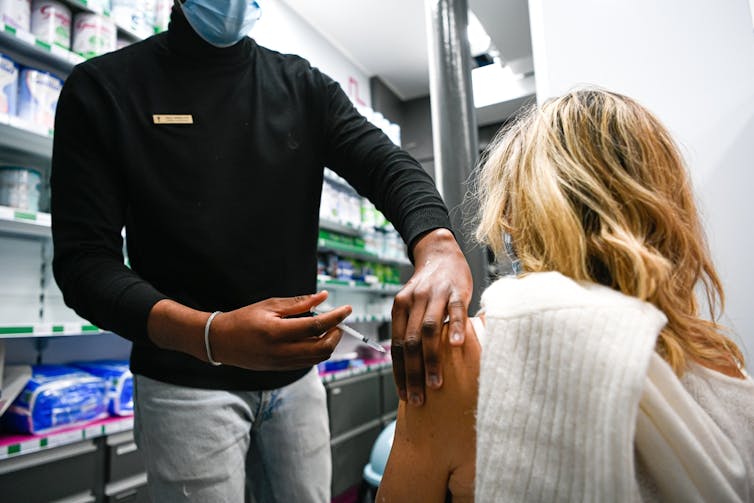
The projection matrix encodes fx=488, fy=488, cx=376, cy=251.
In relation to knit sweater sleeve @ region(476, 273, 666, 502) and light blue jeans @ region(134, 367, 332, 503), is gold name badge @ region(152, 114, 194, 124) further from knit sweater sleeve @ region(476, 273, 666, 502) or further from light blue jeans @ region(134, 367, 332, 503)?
knit sweater sleeve @ region(476, 273, 666, 502)

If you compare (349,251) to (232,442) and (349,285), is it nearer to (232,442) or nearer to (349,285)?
(349,285)

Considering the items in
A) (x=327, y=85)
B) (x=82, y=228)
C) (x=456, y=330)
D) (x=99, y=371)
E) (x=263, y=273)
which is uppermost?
(x=327, y=85)

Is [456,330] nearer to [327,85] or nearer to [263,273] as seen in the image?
[263,273]

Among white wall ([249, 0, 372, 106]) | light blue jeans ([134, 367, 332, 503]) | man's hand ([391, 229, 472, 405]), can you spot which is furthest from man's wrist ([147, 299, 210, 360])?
white wall ([249, 0, 372, 106])

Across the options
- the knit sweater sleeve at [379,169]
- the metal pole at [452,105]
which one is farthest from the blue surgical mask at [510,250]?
the metal pole at [452,105]

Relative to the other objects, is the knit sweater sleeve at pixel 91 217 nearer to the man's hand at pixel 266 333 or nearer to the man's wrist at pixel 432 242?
the man's hand at pixel 266 333

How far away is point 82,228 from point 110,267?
122mm

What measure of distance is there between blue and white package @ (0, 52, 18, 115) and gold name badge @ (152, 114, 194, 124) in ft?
3.05

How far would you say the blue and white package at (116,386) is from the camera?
1879 millimetres

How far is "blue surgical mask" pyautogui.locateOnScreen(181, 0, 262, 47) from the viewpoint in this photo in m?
1.21

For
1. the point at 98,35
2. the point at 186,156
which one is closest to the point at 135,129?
the point at 186,156

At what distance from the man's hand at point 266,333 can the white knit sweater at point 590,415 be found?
0.98 feet

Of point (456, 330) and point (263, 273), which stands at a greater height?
point (263, 273)

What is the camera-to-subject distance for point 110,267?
0.98 meters
